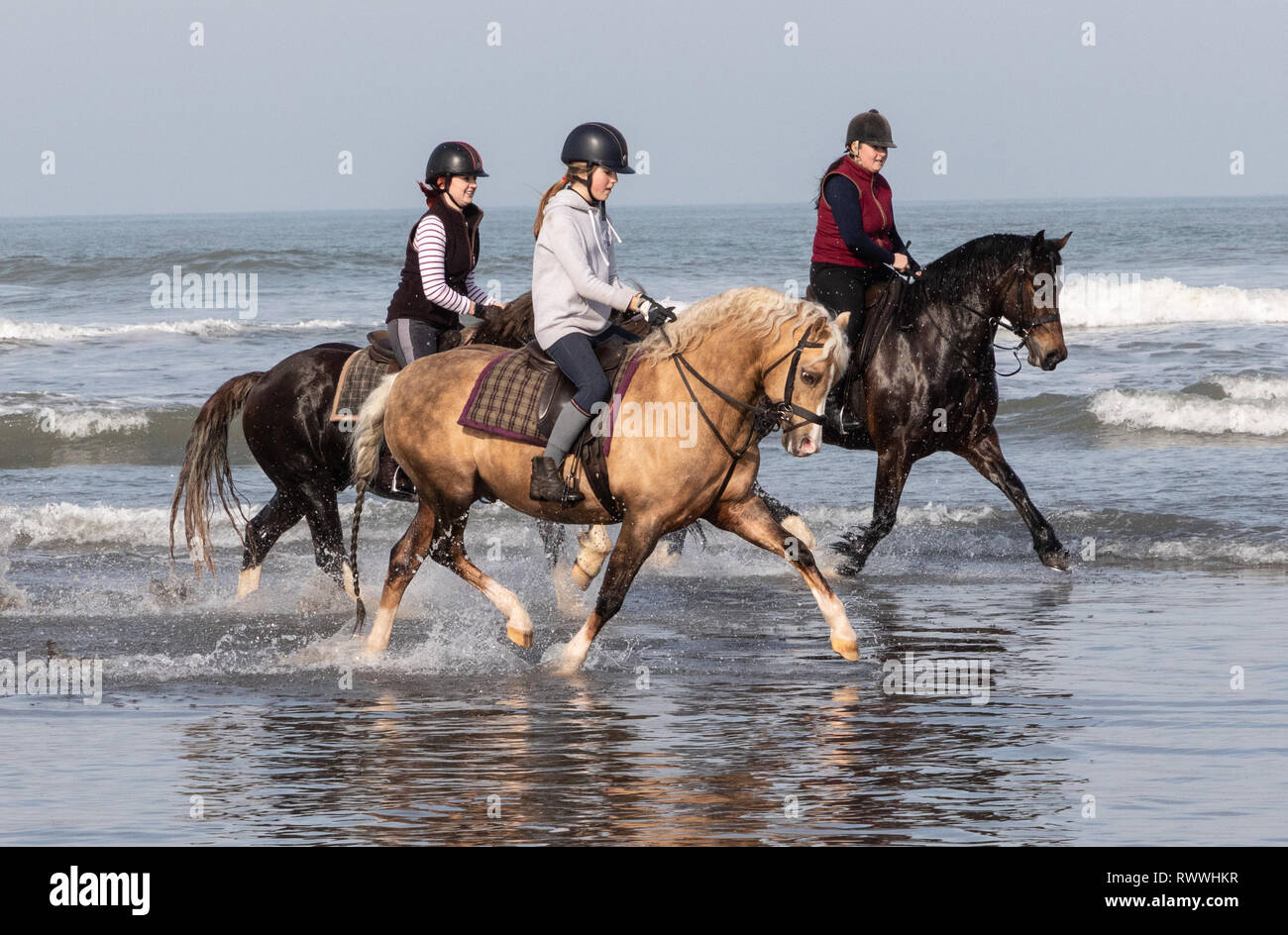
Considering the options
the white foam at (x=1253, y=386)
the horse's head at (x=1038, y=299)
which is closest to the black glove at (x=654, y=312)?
the horse's head at (x=1038, y=299)

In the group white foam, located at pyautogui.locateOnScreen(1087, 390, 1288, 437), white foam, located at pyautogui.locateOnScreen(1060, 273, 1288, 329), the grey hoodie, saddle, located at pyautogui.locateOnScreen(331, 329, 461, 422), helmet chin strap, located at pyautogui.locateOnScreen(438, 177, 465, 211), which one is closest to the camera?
the grey hoodie

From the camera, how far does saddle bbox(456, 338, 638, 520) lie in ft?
25.7

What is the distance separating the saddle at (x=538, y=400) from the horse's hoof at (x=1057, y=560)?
409cm

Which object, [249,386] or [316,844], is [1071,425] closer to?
[249,386]

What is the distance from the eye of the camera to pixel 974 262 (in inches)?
418

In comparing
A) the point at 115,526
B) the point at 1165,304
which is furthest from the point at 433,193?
the point at 1165,304

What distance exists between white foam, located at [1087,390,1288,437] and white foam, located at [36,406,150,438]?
11.2m

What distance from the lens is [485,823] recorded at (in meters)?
5.70

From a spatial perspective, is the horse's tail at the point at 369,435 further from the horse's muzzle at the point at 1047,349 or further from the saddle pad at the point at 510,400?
the horse's muzzle at the point at 1047,349

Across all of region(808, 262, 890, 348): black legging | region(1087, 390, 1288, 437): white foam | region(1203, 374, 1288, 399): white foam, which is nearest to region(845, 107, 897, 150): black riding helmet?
region(808, 262, 890, 348): black legging

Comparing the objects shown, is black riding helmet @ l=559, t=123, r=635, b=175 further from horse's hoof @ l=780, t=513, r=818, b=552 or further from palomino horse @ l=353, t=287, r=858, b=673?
horse's hoof @ l=780, t=513, r=818, b=552

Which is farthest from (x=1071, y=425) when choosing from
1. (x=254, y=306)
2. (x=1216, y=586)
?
(x=254, y=306)

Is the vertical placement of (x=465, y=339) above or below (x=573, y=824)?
above
